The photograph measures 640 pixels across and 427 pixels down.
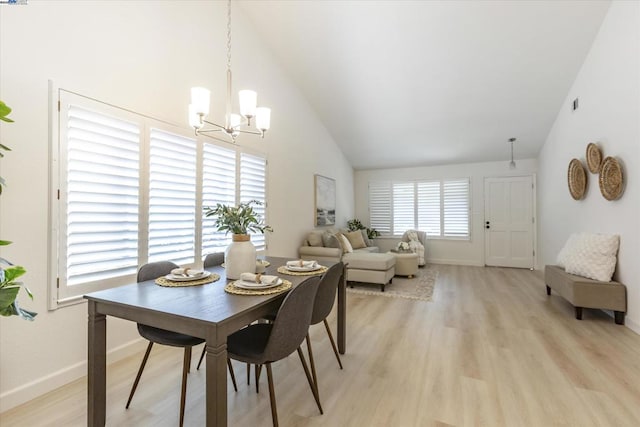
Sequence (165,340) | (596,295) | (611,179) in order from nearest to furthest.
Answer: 1. (165,340)
2. (596,295)
3. (611,179)

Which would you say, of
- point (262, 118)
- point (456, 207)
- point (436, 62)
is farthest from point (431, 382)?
point (456, 207)

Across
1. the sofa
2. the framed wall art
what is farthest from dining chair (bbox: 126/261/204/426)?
the framed wall art

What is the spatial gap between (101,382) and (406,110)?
17.2ft

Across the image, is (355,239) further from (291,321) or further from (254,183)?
(291,321)

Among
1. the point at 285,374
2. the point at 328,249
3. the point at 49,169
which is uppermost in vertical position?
the point at 49,169

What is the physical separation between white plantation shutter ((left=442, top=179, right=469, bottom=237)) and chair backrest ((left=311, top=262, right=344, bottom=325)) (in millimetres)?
5661

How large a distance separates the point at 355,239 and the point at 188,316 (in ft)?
16.9

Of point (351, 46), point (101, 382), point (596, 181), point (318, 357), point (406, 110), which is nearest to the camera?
point (101, 382)

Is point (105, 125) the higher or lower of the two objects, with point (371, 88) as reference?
lower

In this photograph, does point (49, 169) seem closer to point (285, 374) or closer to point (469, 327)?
point (285, 374)

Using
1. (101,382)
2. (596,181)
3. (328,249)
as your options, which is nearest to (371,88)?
(328,249)

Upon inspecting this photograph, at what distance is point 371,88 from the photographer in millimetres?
4848

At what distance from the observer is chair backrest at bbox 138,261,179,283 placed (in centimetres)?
206

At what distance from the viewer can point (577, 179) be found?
4.17m
